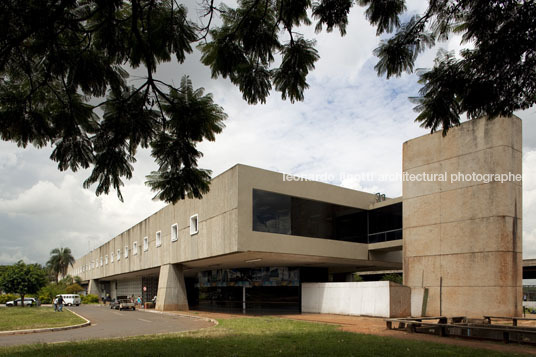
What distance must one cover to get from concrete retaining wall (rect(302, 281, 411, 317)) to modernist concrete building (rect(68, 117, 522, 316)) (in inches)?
30.0

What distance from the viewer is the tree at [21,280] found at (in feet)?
173

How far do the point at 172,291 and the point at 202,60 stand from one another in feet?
91.0

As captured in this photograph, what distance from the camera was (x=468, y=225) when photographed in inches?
778

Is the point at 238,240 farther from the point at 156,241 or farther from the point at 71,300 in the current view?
the point at 71,300

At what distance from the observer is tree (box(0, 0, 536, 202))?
6598 millimetres

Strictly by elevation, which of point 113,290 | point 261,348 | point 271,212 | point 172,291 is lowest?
point 113,290

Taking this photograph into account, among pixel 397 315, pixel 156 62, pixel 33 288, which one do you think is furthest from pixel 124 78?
pixel 33 288

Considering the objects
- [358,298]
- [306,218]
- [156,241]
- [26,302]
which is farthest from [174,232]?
[26,302]

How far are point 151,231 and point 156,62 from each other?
106 feet

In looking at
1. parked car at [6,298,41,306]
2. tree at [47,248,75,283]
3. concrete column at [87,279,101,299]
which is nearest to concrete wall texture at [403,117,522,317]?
parked car at [6,298,41,306]

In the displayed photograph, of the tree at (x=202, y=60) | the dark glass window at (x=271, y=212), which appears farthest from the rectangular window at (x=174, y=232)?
the tree at (x=202, y=60)

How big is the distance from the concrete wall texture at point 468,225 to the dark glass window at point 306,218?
207 inches

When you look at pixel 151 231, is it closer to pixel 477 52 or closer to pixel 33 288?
pixel 33 288

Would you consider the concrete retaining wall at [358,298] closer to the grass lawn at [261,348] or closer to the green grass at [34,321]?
the grass lawn at [261,348]
